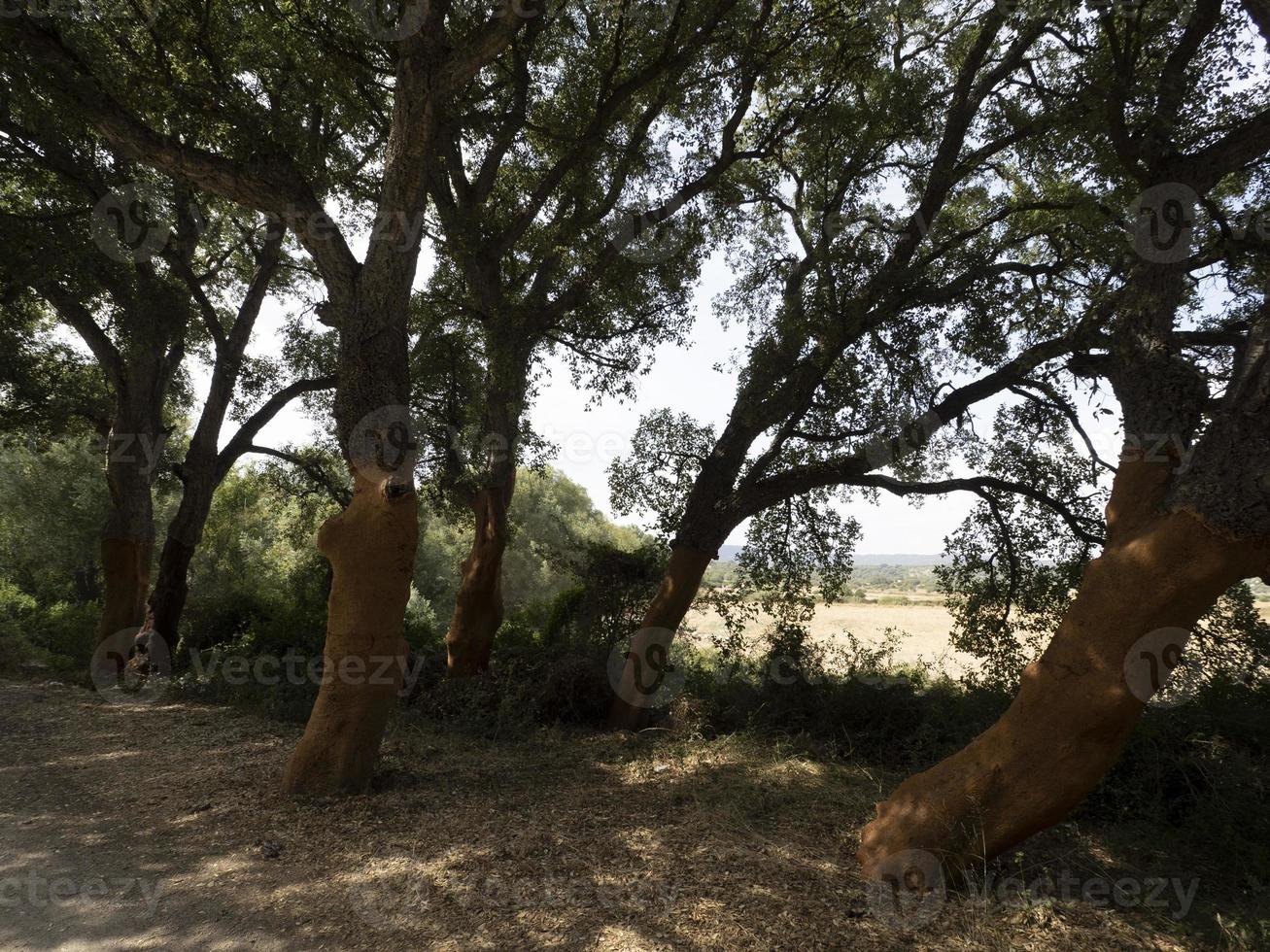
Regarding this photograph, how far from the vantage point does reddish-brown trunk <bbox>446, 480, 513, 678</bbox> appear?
1005cm

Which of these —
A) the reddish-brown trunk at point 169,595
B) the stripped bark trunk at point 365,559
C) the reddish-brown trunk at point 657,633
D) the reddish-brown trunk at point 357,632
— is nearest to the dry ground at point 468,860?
the reddish-brown trunk at point 357,632

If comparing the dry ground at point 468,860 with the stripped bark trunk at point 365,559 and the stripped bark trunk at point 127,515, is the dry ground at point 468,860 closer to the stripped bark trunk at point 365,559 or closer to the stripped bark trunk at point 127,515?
the stripped bark trunk at point 365,559

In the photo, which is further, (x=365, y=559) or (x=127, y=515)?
(x=127, y=515)

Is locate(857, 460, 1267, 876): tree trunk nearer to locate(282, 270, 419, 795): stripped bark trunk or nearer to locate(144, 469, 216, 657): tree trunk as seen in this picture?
locate(282, 270, 419, 795): stripped bark trunk

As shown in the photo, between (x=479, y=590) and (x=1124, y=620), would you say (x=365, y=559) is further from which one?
(x=1124, y=620)

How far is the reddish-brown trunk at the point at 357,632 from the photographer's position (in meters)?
5.74

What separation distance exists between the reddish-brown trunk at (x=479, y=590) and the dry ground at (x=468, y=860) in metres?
2.78

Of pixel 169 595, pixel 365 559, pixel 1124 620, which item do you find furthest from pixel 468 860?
pixel 169 595

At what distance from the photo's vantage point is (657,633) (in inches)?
351

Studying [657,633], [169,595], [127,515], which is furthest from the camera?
[169,595]

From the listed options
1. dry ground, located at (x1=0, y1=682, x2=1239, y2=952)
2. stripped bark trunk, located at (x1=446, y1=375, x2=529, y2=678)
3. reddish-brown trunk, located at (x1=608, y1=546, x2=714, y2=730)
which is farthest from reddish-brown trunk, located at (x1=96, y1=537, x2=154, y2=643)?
reddish-brown trunk, located at (x1=608, y1=546, x2=714, y2=730)

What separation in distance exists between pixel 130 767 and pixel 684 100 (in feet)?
33.6

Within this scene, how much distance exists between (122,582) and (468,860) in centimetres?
1015

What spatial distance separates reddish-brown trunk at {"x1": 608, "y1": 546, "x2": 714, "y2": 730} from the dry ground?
70.5 inches
